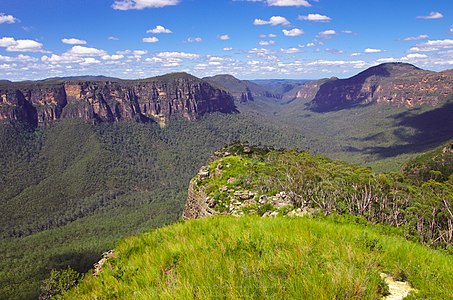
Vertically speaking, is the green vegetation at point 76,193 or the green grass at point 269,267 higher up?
the green grass at point 269,267

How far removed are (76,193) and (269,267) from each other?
147 m

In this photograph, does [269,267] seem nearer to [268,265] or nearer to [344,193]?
[268,265]

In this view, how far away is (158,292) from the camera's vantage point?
145 inches

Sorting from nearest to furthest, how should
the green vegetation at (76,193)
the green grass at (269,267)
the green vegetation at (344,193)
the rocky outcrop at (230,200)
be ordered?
the green grass at (269,267) → the rocky outcrop at (230,200) → the green vegetation at (344,193) → the green vegetation at (76,193)

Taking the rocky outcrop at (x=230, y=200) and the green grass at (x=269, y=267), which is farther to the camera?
the rocky outcrop at (x=230, y=200)

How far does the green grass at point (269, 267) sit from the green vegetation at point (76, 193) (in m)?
50.2

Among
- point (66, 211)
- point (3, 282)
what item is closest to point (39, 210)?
point (66, 211)

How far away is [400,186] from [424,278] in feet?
91.7

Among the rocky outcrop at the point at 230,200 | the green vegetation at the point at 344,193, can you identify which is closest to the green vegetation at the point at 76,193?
the rocky outcrop at the point at 230,200

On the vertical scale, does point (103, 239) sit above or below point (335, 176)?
below

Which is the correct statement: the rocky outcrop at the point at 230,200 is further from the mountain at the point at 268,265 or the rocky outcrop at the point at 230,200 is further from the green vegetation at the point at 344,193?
the mountain at the point at 268,265

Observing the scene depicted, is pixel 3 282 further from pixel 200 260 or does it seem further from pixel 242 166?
pixel 200 260

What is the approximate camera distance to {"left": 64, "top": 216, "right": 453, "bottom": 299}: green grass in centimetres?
338

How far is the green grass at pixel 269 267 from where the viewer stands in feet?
11.1
